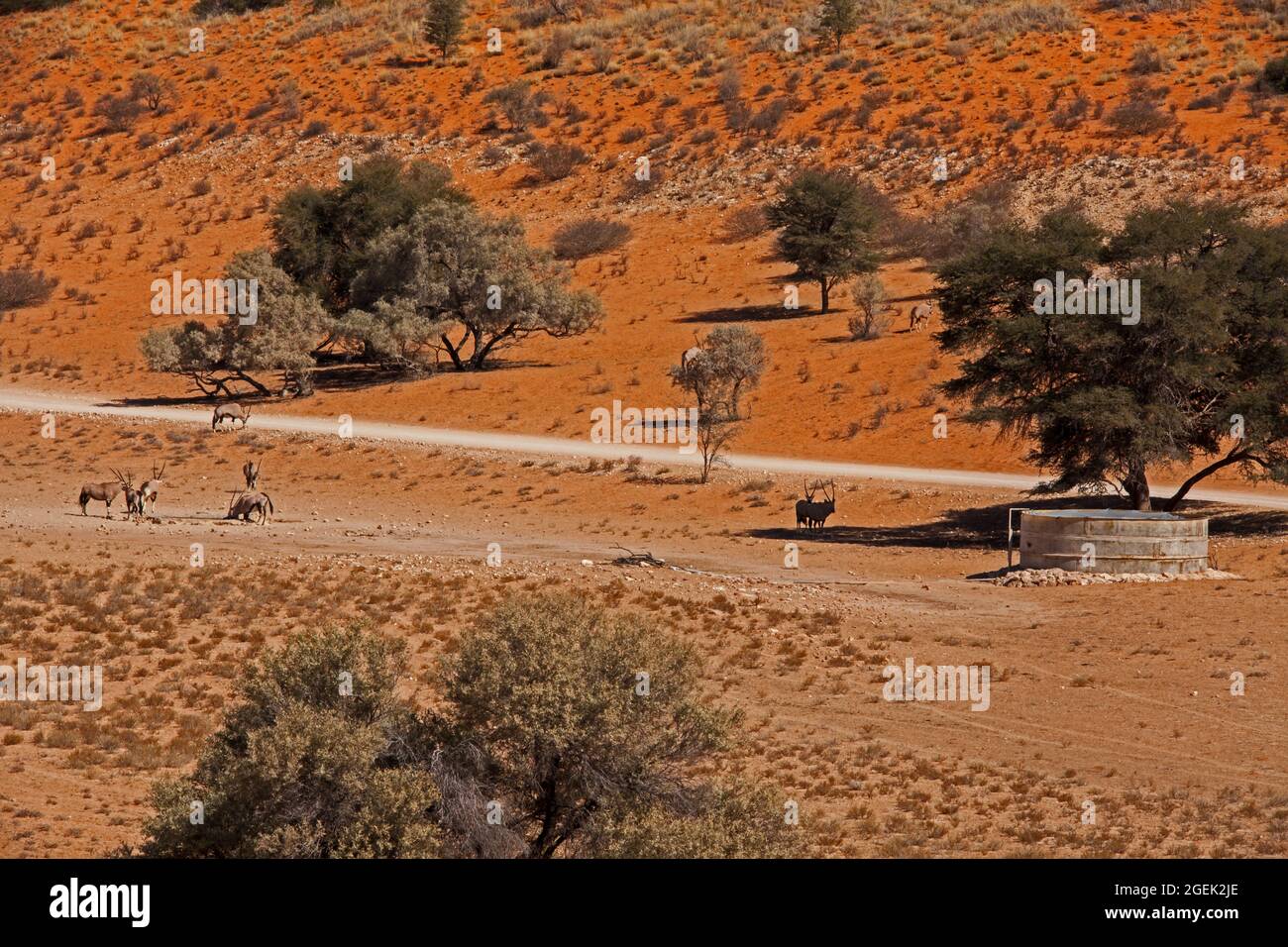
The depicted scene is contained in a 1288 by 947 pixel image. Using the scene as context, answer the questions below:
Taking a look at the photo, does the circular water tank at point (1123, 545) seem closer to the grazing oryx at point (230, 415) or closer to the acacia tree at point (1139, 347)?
the acacia tree at point (1139, 347)

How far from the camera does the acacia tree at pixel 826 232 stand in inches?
1993

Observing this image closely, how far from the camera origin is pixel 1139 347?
95.2ft

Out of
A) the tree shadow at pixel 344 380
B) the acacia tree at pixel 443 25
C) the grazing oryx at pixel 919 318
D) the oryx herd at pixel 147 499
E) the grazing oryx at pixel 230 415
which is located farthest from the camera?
the acacia tree at pixel 443 25

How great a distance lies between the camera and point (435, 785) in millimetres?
11539

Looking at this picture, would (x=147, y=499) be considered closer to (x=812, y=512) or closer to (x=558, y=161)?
(x=812, y=512)

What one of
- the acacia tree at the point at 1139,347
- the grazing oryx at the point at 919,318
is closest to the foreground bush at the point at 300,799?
the acacia tree at the point at 1139,347

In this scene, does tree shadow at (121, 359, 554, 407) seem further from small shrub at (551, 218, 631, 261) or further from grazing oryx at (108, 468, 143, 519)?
grazing oryx at (108, 468, 143, 519)

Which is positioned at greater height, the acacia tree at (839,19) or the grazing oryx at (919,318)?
the acacia tree at (839,19)

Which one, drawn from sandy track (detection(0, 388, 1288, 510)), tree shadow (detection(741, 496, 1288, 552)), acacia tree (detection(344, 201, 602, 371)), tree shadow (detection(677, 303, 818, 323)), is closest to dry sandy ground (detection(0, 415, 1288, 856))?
tree shadow (detection(741, 496, 1288, 552))

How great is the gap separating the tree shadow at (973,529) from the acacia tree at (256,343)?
2033cm

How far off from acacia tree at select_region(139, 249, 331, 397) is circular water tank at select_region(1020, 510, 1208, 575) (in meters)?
26.7

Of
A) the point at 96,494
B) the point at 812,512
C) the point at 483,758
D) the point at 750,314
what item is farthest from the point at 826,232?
the point at 483,758

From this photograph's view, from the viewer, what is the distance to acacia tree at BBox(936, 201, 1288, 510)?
1123 inches

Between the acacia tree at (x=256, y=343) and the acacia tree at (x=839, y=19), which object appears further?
the acacia tree at (x=839, y=19)
